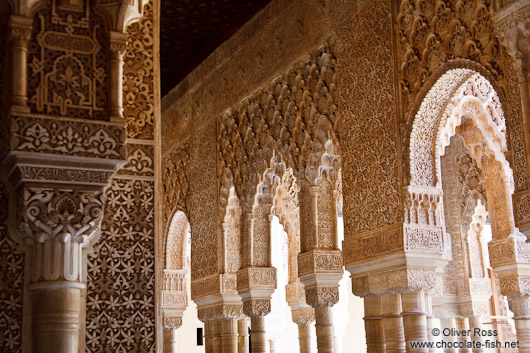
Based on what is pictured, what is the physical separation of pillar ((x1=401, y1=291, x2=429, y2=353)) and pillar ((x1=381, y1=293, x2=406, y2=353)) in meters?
0.20

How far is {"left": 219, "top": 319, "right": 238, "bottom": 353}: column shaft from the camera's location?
1040 cm

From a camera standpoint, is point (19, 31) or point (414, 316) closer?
point (19, 31)

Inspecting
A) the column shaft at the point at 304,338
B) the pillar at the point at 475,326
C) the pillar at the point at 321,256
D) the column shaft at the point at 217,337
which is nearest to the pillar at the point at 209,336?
the column shaft at the point at 217,337

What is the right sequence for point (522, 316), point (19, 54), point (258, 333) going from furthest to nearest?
point (258, 333)
point (522, 316)
point (19, 54)

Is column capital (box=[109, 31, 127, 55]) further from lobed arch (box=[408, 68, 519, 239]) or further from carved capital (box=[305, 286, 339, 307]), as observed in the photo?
carved capital (box=[305, 286, 339, 307])

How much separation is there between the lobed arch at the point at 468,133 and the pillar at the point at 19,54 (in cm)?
391

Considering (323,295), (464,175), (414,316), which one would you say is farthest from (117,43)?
(464,175)

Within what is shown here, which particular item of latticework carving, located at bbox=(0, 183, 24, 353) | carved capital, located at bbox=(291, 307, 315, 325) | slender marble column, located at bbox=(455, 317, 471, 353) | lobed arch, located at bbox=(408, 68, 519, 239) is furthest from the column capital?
carved capital, located at bbox=(291, 307, 315, 325)

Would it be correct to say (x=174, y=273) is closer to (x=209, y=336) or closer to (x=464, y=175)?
(x=209, y=336)

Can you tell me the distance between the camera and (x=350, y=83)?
7.58 metres

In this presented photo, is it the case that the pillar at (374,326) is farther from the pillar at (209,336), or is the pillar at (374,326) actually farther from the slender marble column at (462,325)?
the pillar at (209,336)

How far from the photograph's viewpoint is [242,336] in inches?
444

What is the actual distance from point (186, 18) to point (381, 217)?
433cm

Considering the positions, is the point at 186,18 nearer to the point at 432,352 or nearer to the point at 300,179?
the point at 300,179
